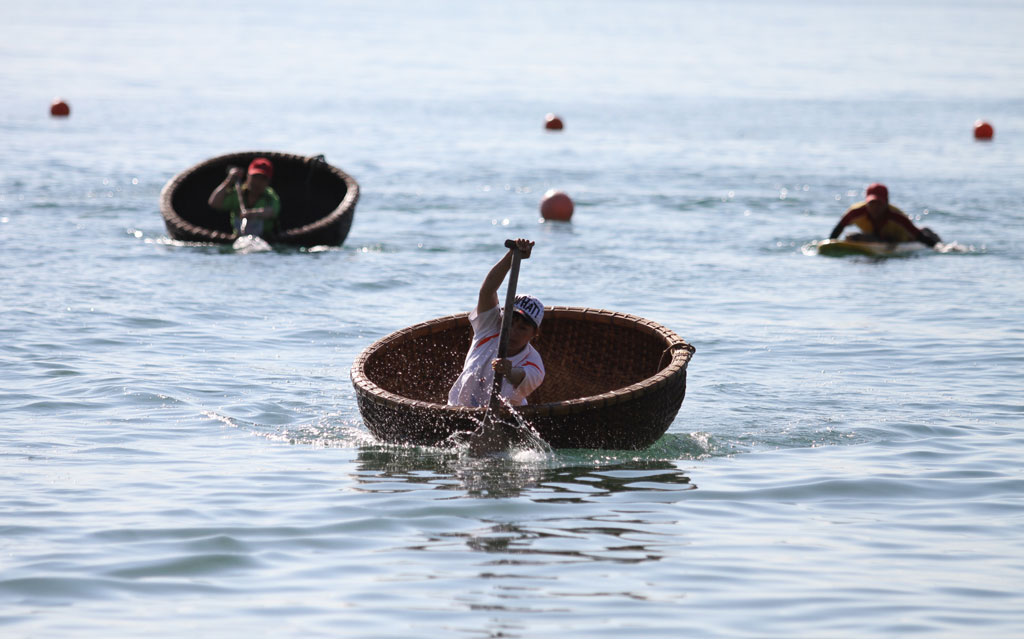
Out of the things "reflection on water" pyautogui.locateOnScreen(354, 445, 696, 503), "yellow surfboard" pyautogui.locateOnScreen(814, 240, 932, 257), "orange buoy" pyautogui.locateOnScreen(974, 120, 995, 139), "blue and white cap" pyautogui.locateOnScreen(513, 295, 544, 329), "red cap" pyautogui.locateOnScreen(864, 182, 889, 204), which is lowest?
"reflection on water" pyautogui.locateOnScreen(354, 445, 696, 503)

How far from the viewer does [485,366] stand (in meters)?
8.28

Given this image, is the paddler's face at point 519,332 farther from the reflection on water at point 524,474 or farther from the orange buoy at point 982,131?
the orange buoy at point 982,131

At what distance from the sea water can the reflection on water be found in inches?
0.9

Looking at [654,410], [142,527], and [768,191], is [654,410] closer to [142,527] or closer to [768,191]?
[142,527]

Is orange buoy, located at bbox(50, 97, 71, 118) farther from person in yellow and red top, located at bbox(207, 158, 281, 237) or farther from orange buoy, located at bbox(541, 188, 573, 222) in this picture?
person in yellow and red top, located at bbox(207, 158, 281, 237)

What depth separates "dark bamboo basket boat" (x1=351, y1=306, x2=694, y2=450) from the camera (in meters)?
7.63

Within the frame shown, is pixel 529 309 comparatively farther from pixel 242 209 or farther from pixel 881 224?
pixel 881 224

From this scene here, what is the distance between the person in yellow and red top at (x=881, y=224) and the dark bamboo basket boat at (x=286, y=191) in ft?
19.4

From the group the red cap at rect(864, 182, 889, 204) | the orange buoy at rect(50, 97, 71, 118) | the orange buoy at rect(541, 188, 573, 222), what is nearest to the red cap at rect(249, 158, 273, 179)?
the orange buoy at rect(541, 188, 573, 222)

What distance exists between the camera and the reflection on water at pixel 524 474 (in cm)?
743

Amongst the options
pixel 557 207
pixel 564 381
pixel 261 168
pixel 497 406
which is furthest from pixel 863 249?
Result: pixel 497 406

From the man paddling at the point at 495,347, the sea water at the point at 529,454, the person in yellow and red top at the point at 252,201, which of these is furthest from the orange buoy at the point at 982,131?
the man paddling at the point at 495,347

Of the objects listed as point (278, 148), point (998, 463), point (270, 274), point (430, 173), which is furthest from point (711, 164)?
point (998, 463)

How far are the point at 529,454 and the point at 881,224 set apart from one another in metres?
10.3
